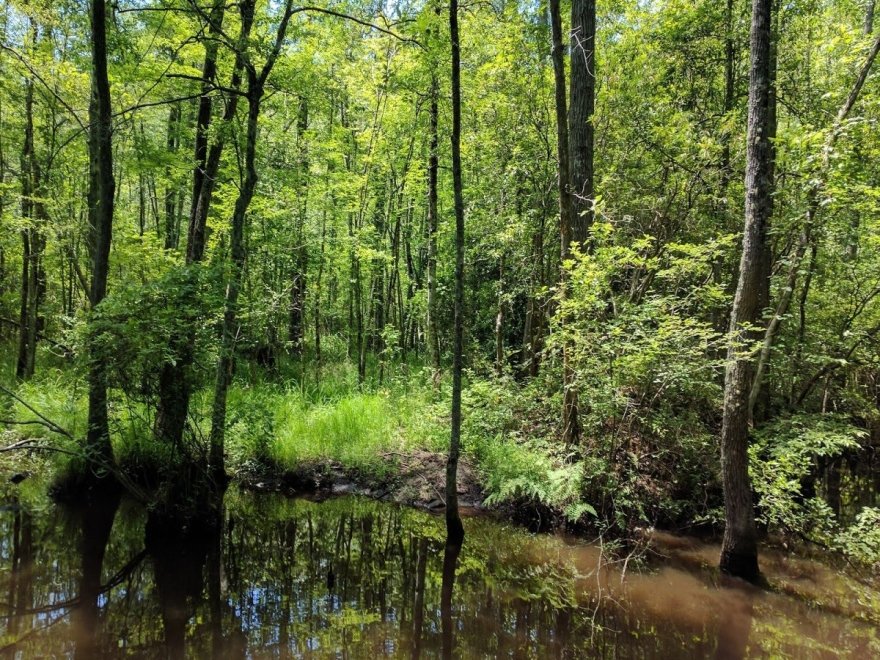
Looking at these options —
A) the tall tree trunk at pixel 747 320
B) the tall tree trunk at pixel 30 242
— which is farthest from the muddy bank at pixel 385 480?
the tall tree trunk at pixel 30 242

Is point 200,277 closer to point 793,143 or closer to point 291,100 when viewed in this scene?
point 291,100

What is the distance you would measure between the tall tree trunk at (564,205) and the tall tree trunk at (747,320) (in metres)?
2.16

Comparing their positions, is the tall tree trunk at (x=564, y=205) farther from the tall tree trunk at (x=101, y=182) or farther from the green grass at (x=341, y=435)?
the tall tree trunk at (x=101, y=182)

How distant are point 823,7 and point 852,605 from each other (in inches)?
403

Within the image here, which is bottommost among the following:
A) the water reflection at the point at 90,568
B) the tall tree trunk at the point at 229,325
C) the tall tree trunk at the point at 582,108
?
the water reflection at the point at 90,568

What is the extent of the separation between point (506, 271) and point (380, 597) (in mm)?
8377

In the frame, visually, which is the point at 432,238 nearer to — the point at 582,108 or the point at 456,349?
the point at 582,108

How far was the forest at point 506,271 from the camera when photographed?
19.8 ft

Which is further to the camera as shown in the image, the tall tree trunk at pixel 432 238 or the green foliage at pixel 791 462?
the tall tree trunk at pixel 432 238

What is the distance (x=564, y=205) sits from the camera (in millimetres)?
7504

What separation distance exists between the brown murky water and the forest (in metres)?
0.20

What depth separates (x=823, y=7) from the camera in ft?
30.4

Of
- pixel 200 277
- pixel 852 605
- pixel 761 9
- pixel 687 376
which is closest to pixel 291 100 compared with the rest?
pixel 200 277

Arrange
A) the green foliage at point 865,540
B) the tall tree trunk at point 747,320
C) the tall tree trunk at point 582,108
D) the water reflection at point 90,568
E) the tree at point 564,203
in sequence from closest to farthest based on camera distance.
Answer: the water reflection at point 90,568 < the tall tree trunk at point 747,320 < the green foliage at point 865,540 < the tree at point 564,203 < the tall tree trunk at point 582,108
